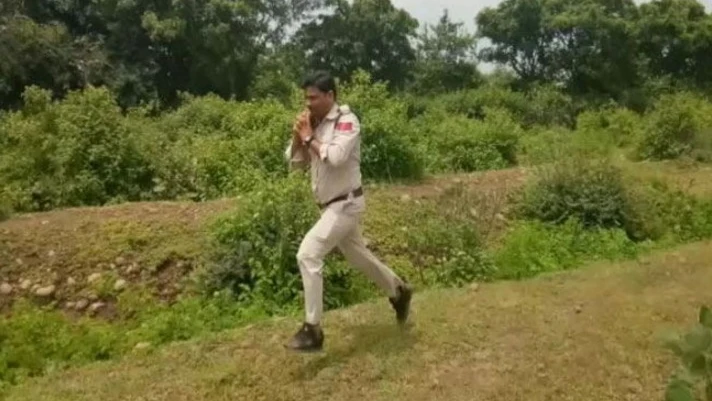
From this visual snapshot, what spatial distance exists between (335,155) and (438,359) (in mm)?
1342

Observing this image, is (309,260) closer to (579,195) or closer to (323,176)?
(323,176)

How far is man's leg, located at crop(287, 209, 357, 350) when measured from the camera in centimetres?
475

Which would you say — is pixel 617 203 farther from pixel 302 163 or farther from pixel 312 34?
pixel 312 34

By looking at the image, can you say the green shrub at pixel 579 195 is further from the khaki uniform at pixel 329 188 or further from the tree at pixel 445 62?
the tree at pixel 445 62

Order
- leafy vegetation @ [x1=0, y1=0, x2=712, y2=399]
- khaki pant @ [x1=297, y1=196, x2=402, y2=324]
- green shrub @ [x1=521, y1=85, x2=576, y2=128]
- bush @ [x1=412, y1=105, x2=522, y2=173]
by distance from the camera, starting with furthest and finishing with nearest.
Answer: green shrub @ [x1=521, y1=85, x2=576, y2=128], bush @ [x1=412, y1=105, x2=522, y2=173], leafy vegetation @ [x1=0, y1=0, x2=712, y2=399], khaki pant @ [x1=297, y1=196, x2=402, y2=324]

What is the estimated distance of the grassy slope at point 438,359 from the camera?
15.6ft

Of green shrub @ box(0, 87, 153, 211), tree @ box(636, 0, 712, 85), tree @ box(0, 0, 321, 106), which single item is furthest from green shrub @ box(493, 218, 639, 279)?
tree @ box(636, 0, 712, 85)

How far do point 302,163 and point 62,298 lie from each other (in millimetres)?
2797

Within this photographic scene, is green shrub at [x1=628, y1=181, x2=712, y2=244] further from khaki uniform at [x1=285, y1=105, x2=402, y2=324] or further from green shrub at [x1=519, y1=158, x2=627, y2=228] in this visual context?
khaki uniform at [x1=285, y1=105, x2=402, y2=324]

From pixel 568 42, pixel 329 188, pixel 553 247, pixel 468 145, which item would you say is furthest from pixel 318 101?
pixel 568 42

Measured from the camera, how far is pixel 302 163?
503 centimetres

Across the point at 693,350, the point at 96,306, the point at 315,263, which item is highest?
the point at 693,350

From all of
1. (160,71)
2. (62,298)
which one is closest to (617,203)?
(62,298)

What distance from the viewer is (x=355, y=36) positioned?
86.3ft
